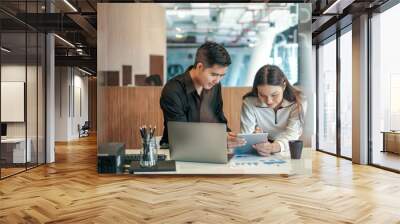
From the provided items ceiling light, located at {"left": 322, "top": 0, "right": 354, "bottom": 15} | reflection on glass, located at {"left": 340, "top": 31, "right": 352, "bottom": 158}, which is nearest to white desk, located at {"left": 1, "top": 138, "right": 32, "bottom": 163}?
ceiling light, located at {"left": 322, "top": 0, "right": 354, "bottom": 15}

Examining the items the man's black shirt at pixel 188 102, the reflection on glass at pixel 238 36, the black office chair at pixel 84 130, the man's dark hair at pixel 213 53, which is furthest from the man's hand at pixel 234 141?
the black office chair at pixel 84 130

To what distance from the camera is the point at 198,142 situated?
228 inches

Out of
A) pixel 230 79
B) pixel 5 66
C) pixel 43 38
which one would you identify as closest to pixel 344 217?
pixel 230 79

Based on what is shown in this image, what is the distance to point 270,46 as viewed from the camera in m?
6.30

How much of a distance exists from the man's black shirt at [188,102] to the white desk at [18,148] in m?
2.55

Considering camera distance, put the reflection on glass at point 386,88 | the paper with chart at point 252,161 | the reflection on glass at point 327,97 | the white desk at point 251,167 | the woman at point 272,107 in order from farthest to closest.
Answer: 1. the reflection on glass at point 327,97
2. the reflection on glass at point 386,88
3. the woman at point 272,107
4. the paper with chart at point 252,161
5. the white desk at point 251,167

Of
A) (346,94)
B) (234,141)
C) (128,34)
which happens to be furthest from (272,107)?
(346,94)

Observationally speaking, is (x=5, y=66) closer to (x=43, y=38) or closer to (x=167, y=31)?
(x=43, y=38)

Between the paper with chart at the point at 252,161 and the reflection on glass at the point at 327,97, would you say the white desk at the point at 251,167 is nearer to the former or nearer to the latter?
the paper with chart at the point at 252,161

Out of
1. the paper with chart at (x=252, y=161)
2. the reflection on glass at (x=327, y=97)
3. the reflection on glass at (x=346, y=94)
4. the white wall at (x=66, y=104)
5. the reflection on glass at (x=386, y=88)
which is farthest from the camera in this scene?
the white wall at (x=66, y=104)

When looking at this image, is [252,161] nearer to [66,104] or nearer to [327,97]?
[327,97]

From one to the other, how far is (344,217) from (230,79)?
9.74ft

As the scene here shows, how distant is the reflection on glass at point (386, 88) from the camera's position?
7.08 m

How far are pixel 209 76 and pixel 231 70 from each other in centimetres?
36
